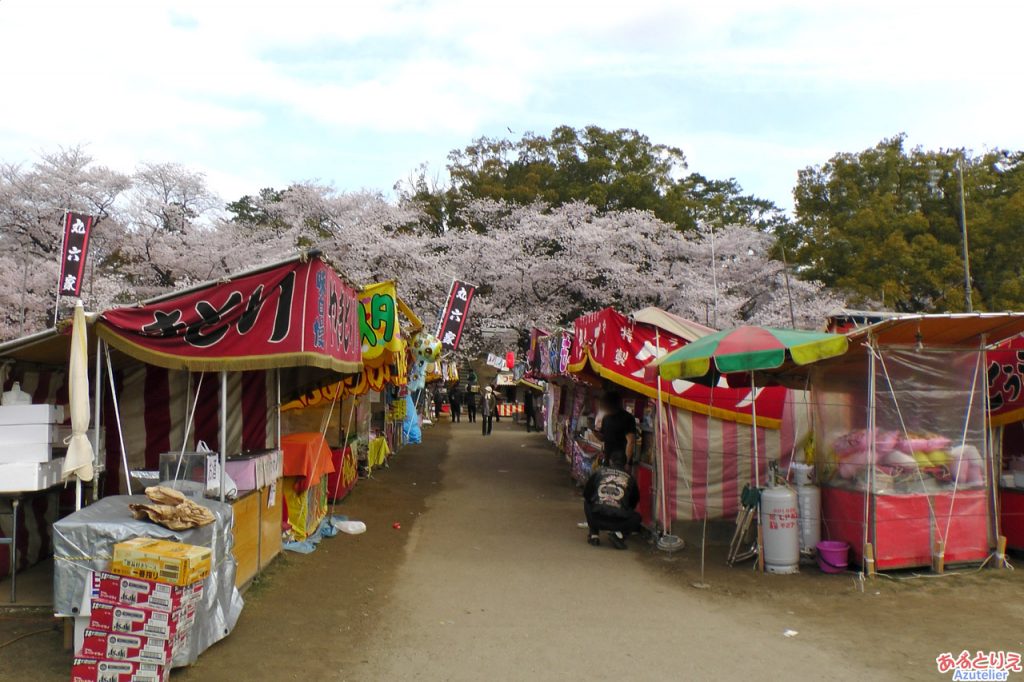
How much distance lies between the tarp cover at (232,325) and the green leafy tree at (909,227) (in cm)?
2564

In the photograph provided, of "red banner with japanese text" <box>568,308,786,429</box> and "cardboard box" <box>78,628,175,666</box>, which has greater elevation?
"red banner with japanese text" <box>568,308,786,429</box>

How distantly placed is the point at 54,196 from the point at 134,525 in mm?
28499

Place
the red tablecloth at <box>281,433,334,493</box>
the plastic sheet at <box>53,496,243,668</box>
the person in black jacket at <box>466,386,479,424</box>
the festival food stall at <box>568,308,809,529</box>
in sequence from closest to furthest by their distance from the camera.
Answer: the plastic sheet at <box>53,496,243,668</box>, the red tablecloth at <box>281,433,334,493</box>, the festival food stall at <box>568,308,809,529</box>, the person in black jacket at <box>466,386,479,424</box>

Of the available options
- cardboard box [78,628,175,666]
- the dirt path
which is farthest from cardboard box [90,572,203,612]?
the dirt path

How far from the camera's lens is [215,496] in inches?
277

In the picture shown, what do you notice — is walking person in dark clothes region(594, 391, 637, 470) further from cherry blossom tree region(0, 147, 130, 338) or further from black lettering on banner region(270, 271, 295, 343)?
cherry blossom tree region(0, 147, 130, 338)

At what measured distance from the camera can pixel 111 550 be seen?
17.4 feet

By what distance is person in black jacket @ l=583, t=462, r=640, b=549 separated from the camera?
10062mm

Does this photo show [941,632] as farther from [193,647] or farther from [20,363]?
[20,363]

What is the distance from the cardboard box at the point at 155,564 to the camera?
15.9ft

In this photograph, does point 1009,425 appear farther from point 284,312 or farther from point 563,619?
point 284,312

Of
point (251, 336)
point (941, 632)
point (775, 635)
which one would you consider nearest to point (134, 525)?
point (251, 336)

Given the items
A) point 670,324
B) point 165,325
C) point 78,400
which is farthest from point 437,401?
point 78,400

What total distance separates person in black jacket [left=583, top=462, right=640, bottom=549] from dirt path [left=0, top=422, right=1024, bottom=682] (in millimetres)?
315
